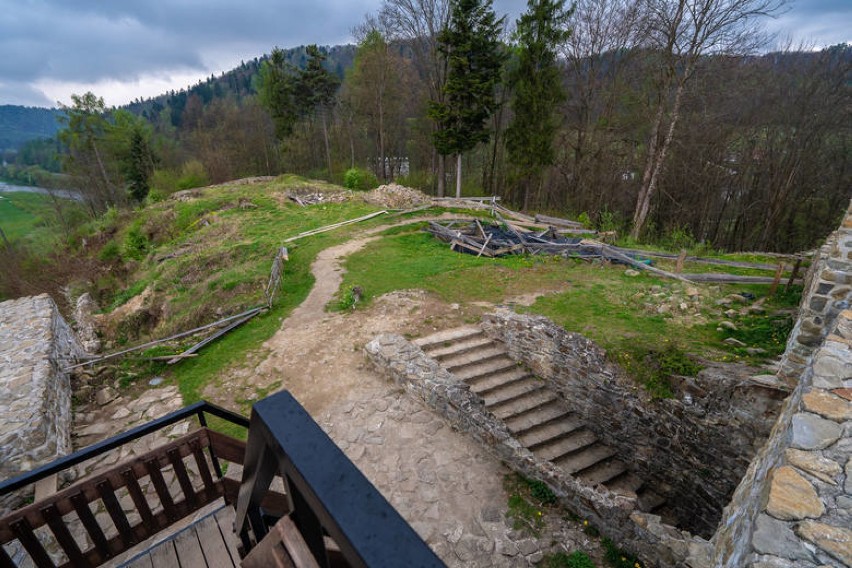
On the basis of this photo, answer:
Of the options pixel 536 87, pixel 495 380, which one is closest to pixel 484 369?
pixel 495 380

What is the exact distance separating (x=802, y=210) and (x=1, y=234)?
175 ft

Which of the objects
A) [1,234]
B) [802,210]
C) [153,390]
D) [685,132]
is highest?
[685,132]

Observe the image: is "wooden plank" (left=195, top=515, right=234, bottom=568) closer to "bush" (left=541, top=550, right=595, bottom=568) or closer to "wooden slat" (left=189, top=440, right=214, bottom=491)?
"wooden slat" (left=189, top=440, right=214, bottom=491)

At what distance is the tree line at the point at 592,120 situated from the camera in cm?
1656

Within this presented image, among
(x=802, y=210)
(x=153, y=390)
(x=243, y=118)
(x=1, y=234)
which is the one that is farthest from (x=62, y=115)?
(x=802, y=210)

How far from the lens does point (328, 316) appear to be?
9.93 m

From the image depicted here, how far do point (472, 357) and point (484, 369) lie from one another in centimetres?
38

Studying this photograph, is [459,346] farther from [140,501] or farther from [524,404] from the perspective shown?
[140,501]

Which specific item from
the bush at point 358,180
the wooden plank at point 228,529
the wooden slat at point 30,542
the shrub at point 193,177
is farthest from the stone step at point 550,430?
the shrub at point 193,177

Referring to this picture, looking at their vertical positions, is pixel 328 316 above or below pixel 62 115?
below

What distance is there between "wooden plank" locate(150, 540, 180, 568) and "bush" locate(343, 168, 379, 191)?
25.8 meters

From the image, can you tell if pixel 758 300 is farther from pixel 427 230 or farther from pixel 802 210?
pixel 802 210

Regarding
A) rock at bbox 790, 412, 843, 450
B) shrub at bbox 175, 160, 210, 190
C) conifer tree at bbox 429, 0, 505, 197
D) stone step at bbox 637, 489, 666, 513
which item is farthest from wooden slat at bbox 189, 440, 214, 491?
shrub at bbox 175, 160, 210, 190

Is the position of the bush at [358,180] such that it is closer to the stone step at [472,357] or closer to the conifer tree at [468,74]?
the conifer tree at [468,74]
